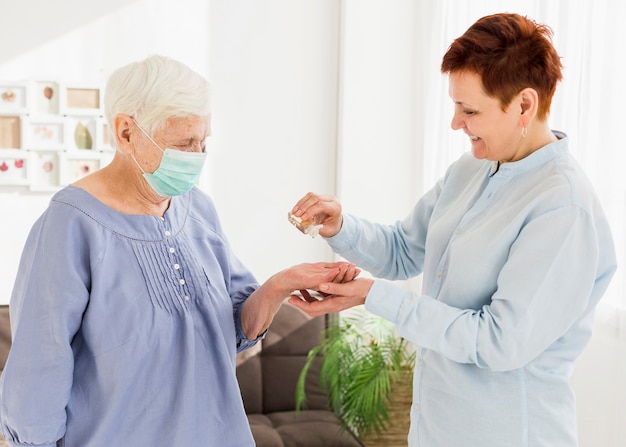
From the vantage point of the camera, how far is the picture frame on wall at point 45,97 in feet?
11.8

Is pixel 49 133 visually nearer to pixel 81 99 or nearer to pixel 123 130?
pixel 81 99

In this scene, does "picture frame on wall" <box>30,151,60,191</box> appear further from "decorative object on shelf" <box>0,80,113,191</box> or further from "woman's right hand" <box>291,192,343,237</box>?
"woman's right hand" <box>291,192,343,237</box>

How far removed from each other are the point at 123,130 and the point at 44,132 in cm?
237

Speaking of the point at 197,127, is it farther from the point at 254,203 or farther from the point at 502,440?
the point at 254,203

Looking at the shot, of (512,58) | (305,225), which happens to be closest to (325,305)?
(305,225)

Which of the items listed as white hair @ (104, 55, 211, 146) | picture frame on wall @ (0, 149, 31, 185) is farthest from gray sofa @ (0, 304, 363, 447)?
Result: white hair @ (104, 55, 211, 146)

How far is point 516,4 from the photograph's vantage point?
111 inches

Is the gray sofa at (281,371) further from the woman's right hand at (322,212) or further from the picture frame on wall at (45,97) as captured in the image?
the woman's right hand at (322,212)

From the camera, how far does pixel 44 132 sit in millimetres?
3658

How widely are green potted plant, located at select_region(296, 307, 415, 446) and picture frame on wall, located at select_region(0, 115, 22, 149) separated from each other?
5.81 ft

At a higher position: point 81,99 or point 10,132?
point 81,99

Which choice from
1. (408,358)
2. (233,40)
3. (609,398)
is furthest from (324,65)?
(609,398)

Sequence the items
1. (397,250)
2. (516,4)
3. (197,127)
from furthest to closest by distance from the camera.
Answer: (516,4)
(397,250)
(197,127)

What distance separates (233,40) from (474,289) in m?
2.60
